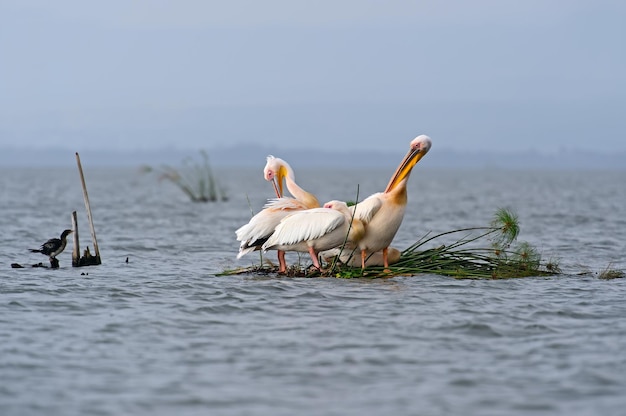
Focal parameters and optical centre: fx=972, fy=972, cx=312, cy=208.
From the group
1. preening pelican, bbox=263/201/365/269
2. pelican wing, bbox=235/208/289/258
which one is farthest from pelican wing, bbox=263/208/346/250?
pelican wing, bbox=235/208/289/258

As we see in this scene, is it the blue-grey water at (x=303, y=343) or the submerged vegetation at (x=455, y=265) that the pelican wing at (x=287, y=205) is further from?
the blue-grey water at (x=303, y=343)

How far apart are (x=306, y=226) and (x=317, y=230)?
14 centimetres

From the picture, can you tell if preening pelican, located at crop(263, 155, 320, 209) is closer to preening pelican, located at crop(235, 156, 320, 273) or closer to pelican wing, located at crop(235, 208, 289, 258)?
preening pelican, located at crop(235, 156, 320, 273)

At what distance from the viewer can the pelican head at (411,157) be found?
11078 millimetres

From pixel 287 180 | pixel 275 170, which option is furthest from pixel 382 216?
pixel 275 170

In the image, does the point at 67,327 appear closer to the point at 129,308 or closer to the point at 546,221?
the point at 129,308

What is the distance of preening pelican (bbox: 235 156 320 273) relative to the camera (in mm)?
10938

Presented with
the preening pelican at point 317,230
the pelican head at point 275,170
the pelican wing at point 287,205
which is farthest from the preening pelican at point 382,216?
the pelican head at point 275,170

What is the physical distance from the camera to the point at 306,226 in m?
10.6

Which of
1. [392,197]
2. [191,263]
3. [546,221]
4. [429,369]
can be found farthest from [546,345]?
[546,221]

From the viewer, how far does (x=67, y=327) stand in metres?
8.66

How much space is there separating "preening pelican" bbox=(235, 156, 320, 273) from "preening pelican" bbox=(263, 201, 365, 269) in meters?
0.13

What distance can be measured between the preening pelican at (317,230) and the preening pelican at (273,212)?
0.44ft

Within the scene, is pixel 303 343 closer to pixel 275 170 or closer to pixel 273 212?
Answer: pixel 273 212
